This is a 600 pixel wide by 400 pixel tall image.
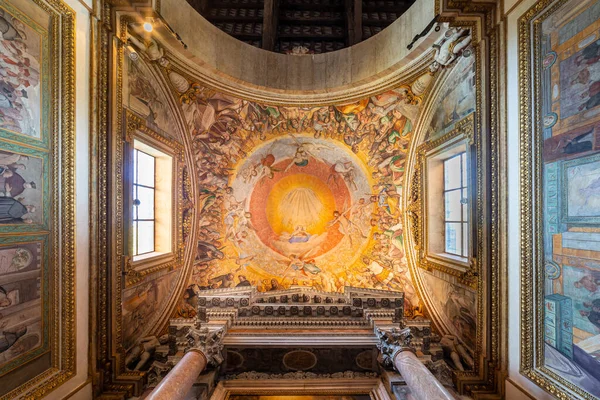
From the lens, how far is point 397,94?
7109 millimetres

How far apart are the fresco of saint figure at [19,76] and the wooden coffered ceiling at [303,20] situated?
25.0 feet

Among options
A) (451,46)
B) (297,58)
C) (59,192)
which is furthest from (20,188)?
(451,46)

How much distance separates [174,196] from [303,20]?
884 centimetres

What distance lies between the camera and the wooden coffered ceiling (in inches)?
396

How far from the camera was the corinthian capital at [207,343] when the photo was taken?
201 inches

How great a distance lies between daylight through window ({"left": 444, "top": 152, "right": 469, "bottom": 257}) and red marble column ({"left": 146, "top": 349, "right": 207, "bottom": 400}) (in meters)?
6.31

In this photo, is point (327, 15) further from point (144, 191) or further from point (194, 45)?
point (144, 191)

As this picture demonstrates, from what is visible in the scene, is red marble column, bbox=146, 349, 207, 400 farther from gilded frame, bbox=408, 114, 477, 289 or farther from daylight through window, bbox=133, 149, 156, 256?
gilded frame, bbox=408, 114, 477, 289

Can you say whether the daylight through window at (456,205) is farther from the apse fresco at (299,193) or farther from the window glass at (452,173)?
the apse fresco at (299,193)

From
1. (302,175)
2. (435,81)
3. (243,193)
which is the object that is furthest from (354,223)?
(435,81)

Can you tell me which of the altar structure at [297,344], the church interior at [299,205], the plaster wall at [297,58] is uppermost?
the plaster wall at [297,58]

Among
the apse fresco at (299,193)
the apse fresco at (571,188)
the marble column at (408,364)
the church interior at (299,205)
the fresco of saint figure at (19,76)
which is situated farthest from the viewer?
the apse fresco at (299,193)

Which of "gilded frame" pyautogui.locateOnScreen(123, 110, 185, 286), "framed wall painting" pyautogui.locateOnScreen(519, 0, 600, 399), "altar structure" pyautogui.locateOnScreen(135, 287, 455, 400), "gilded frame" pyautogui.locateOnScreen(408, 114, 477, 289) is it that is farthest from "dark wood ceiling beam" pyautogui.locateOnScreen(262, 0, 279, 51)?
"altar structure" pyautogui.locateOnScreen(135, 287, 455, 400)

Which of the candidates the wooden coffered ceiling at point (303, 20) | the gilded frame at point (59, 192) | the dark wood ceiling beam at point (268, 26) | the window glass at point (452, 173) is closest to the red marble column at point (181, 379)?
the gilded frame at point (59, 192)
